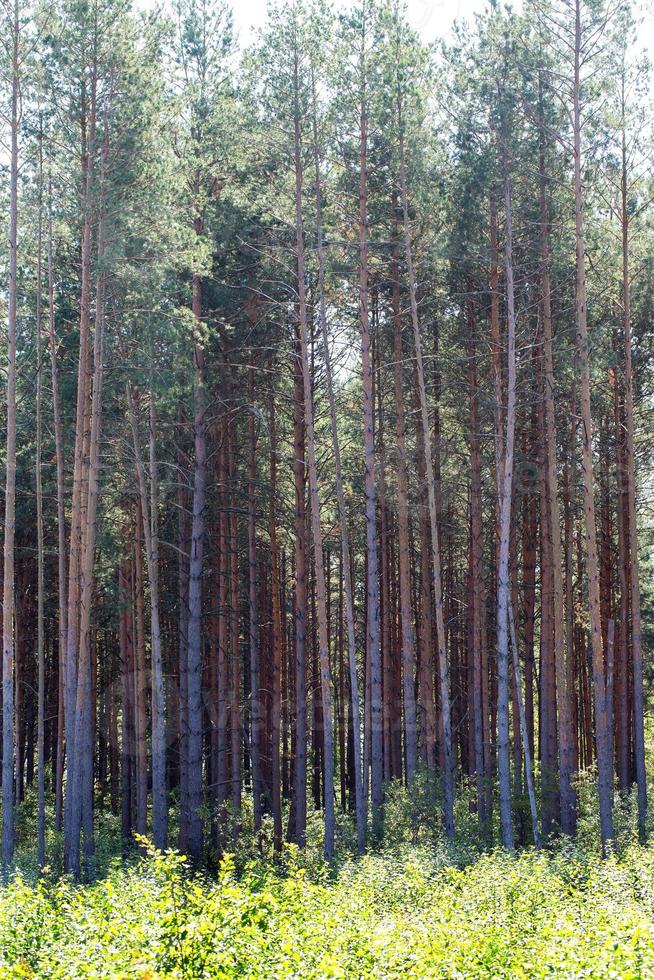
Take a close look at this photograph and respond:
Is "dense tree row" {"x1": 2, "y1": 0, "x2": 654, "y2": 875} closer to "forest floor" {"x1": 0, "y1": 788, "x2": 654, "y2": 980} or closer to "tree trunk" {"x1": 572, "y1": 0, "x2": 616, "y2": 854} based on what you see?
"tree trunk" {"x1": 572, "y1": 0, "x2": 616, "y2": 854}

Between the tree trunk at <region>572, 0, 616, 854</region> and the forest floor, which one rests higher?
the tree trunk at <region>572, 0, 616, 854</region>

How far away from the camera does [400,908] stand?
359 inches

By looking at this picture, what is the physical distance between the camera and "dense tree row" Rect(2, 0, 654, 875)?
16125 millimetres

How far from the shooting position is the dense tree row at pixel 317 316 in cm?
1612

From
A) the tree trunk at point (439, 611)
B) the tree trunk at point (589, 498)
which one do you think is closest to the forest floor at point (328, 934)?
the tree trunk at point (589, 498)

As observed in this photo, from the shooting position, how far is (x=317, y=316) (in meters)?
19.8

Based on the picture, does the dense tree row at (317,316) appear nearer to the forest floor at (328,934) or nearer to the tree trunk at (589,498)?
the tree trunk at (589,498)

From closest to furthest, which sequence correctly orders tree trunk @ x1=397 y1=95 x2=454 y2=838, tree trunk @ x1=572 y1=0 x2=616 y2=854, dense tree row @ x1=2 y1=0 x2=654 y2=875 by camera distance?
tree trunk @ x1=572 y1=0 x2=616 y2=854 → dense tree row @ x1=2 y1=0 x2=654 y2=875 → tree trunk @ x1=397 y1=95 x2=454 y2=838

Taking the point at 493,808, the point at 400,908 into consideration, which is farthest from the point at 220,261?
the point at 400,908

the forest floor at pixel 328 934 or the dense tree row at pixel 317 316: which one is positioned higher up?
the dense tree row at pixel 317 316

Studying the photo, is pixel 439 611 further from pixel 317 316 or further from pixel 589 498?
pixel 317 316

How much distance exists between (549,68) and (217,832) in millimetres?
15441

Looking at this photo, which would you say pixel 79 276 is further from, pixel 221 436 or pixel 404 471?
pixel 404 471

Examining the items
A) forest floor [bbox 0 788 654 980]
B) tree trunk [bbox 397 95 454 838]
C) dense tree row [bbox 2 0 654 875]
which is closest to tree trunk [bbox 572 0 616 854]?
dense tree row [bbox 2 0 654 875]
